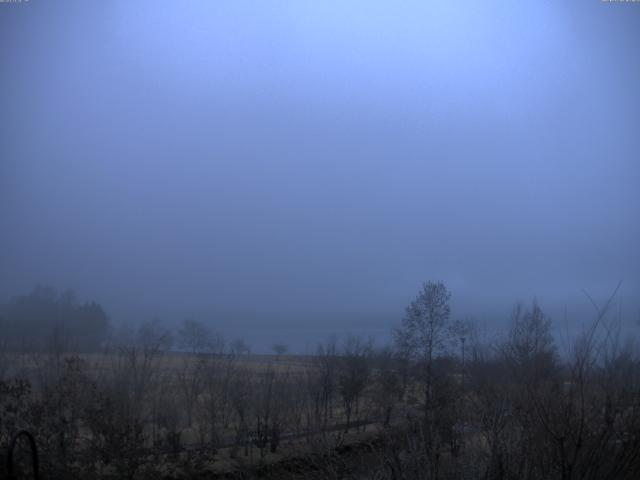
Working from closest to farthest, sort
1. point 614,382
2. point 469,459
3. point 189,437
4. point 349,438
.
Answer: point 614,382 → point 469,459 → point 189,437 → point 349,438

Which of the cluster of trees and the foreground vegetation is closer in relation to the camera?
the foreground vegetation

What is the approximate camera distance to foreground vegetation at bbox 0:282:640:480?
690 centimetres

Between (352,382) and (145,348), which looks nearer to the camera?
(145,348)

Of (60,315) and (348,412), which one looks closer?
(348,412)

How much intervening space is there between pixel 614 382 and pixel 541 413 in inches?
47.7

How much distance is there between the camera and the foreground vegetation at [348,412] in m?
6.90

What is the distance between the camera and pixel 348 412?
3516cm

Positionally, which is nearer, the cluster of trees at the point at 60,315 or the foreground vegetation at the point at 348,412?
the foreground vegetation at the point at 348,412

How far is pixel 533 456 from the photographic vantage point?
7.31 meters

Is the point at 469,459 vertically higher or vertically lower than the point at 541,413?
lower

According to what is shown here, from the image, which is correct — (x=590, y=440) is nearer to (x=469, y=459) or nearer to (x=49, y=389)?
(x=469, y=459)

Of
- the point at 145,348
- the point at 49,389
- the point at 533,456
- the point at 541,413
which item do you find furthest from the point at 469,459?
the point at 145,348

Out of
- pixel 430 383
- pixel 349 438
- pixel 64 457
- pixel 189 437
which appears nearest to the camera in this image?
pixel 64 457

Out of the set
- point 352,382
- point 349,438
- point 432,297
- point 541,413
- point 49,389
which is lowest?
point 349,438
